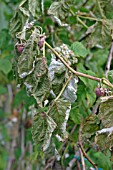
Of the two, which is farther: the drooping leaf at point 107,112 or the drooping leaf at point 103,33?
the drooping leaf at point 103,33

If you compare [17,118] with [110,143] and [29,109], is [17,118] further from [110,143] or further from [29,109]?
[110,143]

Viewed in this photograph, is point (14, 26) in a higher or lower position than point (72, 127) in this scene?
higher

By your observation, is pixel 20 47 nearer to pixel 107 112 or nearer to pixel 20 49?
pixel 20 49

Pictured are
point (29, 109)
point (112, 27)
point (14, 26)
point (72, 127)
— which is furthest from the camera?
point (29, 109)

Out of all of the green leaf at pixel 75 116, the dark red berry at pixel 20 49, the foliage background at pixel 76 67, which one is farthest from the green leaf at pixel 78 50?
the dark red berry at pixel 20 49

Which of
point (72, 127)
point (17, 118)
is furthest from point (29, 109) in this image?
point (17, 118)

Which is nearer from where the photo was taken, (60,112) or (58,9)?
(60,112)

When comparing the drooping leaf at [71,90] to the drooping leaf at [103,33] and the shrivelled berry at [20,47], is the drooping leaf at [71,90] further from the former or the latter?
the drooping leaf at [103,33]

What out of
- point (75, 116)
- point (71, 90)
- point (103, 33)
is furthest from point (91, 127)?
point (103, 33)
